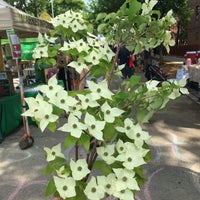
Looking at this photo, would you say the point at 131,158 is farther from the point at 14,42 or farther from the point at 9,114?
the point at 9,114

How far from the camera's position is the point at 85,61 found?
6.38ft

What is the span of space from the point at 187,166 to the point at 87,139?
310 centimetres

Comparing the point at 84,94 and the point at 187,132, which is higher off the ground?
the point at 84,94

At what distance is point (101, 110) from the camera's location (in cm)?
172

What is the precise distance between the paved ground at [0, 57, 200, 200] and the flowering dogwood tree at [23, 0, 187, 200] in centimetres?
188

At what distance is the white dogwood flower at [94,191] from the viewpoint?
5.35 feet

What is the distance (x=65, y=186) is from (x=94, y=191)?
6.5 inches

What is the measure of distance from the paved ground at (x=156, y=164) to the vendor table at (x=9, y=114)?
158 mm

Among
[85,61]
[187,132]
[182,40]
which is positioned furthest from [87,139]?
[182,40]

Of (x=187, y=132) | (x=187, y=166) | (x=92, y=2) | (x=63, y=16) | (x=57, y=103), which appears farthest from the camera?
(x=92, y=2)

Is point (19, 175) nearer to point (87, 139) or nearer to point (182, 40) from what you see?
point (87, 139)

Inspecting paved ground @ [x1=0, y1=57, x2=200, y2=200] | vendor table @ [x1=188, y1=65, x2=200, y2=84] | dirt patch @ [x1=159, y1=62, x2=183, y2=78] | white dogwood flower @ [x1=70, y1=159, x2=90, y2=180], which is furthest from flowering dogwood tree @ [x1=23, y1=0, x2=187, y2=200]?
dirt patch @ [x1=159, y1=62, x2=183, y2=78]

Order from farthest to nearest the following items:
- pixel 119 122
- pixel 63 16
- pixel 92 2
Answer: pixel 92 2
pixel 63 16
pixel 119 122

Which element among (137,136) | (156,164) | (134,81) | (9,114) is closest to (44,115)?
(137,136)
